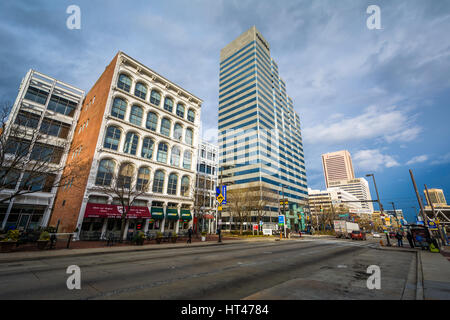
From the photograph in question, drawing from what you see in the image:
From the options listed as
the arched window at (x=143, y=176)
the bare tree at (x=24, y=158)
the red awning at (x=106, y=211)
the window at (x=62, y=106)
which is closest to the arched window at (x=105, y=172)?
the bare tree at (x=24, y=158)

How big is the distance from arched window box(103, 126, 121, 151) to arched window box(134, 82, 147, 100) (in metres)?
7.31

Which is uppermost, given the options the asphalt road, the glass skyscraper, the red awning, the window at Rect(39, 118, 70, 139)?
the glass skyscraper

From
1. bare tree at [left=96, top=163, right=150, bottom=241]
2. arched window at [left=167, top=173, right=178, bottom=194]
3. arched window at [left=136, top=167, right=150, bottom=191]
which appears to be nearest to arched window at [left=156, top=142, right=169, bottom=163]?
arched window at [left=136, top=167, right=150, bottom=191]

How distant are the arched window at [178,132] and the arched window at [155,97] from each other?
202 inches

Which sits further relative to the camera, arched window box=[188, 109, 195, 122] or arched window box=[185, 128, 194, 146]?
arched window box=[188, 109, 195, 122]

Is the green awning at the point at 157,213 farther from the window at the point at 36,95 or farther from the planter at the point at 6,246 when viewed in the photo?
the window at the point at 36,95

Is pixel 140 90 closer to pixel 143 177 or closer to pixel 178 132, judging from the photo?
pixel 178 132

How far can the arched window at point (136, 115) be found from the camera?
30.3 metres

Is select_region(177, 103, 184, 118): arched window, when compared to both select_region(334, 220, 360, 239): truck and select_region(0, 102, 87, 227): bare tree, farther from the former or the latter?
select_region(334, 220, 360, 239): truck

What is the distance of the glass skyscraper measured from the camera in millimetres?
73438

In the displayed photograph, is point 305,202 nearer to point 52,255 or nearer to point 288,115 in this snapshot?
point 288,115
